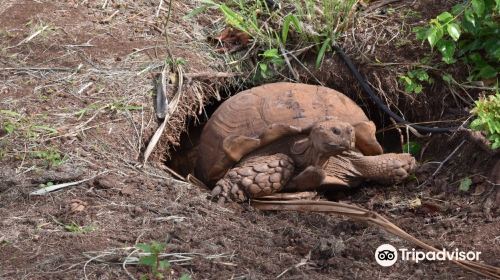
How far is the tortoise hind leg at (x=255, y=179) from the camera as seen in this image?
473cm

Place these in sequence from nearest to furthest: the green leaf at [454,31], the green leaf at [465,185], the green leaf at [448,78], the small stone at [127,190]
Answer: the small stone at [127,190] < the green leaf at [465,185] < the green leaf at [454,31] < the green leaf at [448,78]

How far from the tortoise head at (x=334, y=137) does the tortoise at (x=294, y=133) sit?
9 cm

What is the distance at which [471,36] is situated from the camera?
211 inches

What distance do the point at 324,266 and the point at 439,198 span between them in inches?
50.0

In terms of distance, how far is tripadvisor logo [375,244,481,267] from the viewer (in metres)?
3.64

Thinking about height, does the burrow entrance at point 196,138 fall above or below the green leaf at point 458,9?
below

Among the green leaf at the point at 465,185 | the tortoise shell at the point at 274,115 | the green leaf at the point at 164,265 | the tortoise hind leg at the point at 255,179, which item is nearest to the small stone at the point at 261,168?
the tortoise hind leg at the point at 255,179

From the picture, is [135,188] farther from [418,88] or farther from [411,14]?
[411,14]

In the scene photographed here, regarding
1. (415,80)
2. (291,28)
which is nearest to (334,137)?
(415,80)

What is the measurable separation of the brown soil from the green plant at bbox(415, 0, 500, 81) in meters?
0.32

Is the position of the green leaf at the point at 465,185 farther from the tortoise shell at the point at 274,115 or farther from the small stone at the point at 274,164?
the small stone at the point at 274,164

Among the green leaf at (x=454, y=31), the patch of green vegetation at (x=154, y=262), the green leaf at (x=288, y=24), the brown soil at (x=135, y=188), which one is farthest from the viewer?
the green leaf at (x=288, y=24)

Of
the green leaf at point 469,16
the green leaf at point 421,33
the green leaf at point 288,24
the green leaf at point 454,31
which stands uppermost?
the green leaf at point 469,16

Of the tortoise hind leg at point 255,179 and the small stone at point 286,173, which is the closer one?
the tortoise hind leg at point 255,179
